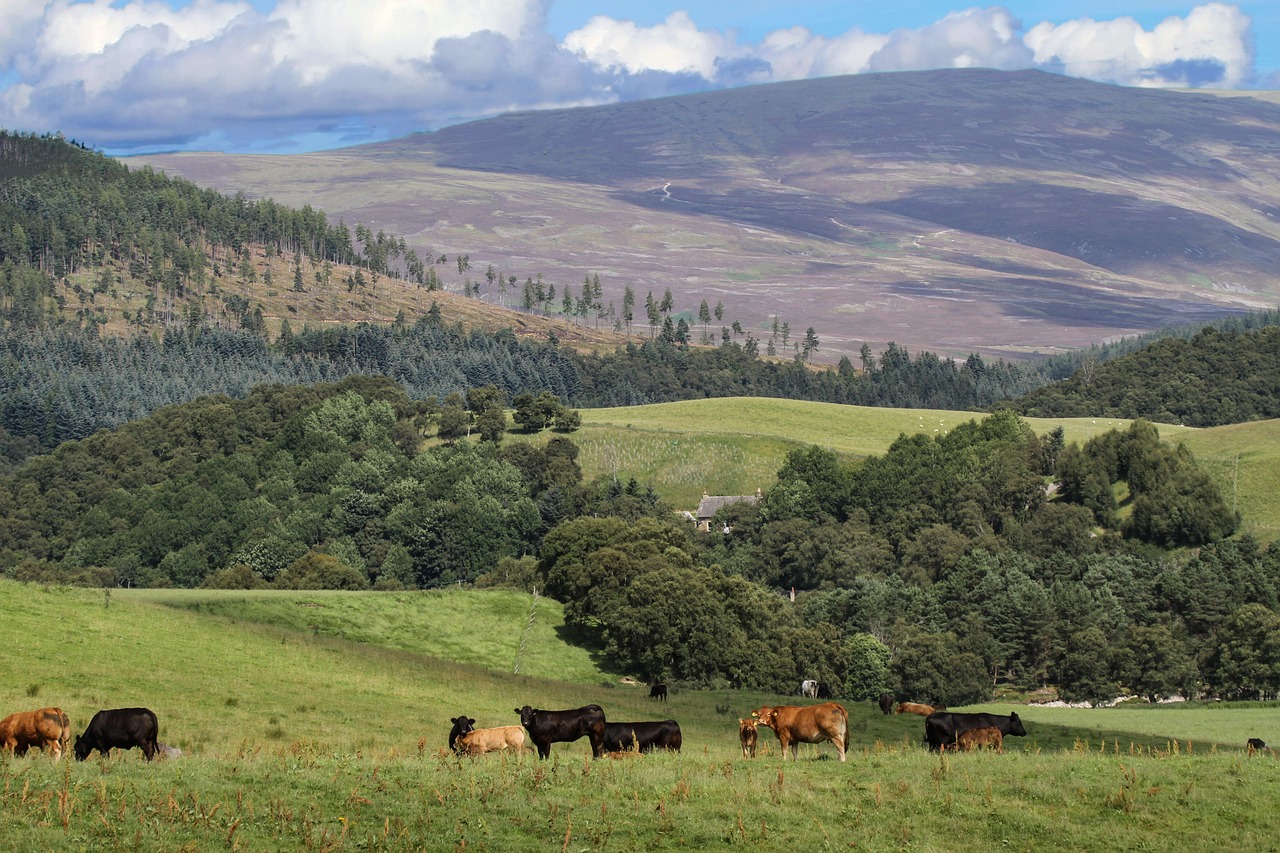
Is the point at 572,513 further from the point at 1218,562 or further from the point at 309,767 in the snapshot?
the point at 309,767

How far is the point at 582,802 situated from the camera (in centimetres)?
2239

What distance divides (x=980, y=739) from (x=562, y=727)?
356 inches

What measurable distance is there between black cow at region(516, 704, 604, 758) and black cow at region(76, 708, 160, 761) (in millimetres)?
7058

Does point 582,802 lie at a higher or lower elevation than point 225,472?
higher

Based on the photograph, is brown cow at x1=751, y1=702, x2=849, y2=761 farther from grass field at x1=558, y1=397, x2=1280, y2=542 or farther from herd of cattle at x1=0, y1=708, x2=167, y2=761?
grass field at x1=558, y1=397, x2=1280, y2=542

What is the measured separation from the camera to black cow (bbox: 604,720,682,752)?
2842cm

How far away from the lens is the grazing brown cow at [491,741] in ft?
94.0

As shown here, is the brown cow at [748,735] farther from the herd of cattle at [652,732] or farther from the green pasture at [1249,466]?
the green pasture at [1249,466]

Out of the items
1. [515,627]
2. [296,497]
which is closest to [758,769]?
[515,627]

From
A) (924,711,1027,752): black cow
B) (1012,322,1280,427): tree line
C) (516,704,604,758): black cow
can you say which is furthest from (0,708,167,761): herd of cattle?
(1012,322,1280,427): tree line

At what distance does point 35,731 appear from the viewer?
25.7m

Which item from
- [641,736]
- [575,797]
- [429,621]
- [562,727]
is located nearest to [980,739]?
[641,736]

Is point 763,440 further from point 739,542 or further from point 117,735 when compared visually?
point 117,735

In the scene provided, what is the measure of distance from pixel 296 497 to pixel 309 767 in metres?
123
